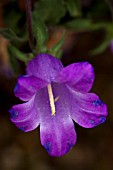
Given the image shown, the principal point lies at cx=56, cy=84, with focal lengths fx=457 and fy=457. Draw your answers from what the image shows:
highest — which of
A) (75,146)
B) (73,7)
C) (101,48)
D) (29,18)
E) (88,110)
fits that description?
(29,18)

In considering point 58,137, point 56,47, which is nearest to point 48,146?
point 58,137

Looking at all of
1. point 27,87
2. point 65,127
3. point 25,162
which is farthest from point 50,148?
point 25,162

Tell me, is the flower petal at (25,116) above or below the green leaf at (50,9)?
below

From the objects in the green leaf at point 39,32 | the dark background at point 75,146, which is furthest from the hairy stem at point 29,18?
the dark background at point 75,146

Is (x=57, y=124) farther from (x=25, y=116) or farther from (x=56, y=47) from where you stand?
(x=56, y=47)

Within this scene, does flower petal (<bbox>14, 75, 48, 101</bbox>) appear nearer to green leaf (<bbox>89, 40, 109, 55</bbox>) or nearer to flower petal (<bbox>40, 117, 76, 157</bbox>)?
flower petal (<bbox>40, 117, 76, 157</bbox>)

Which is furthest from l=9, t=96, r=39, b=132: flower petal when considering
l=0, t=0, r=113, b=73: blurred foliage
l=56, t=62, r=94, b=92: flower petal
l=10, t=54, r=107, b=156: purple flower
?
l=0, t=0, r=113, b=73: blurred foliage

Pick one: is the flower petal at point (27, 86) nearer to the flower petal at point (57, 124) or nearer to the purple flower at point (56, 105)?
the purple flower at point (56, 105)
